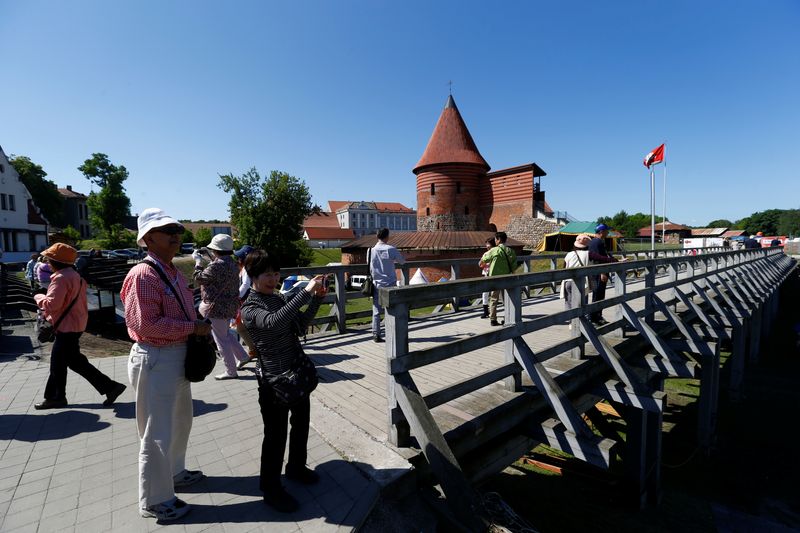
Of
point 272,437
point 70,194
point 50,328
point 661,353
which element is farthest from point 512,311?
point 70,194

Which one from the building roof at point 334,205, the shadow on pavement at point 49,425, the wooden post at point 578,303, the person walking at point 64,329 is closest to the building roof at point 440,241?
Result: the wooden post at point 578,303

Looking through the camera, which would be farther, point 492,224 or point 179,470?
point 492,224

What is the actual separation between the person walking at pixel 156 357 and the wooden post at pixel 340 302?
3875 mm

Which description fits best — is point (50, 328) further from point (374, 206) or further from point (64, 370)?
point (374, 206)

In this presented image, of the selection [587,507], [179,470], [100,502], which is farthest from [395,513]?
[587,507]

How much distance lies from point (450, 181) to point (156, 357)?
33.5m

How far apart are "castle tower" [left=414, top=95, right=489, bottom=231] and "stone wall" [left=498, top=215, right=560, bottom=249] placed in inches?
125

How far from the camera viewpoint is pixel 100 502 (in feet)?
8.39

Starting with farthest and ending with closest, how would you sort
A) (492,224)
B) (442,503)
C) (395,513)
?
(492,224) → (442,503) → (395,513)

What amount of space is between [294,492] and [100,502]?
49.4 inches

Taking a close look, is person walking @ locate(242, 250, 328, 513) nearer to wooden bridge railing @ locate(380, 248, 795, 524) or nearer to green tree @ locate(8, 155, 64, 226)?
wooden bridge railing @ locate(380, 248, 795, 524)

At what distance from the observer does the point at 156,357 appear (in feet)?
7.92

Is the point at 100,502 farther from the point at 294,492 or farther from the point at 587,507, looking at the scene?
the point at 587,507

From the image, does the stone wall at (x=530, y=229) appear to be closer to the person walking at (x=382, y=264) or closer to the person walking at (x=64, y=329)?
the person walking at (x=382, y=264)
